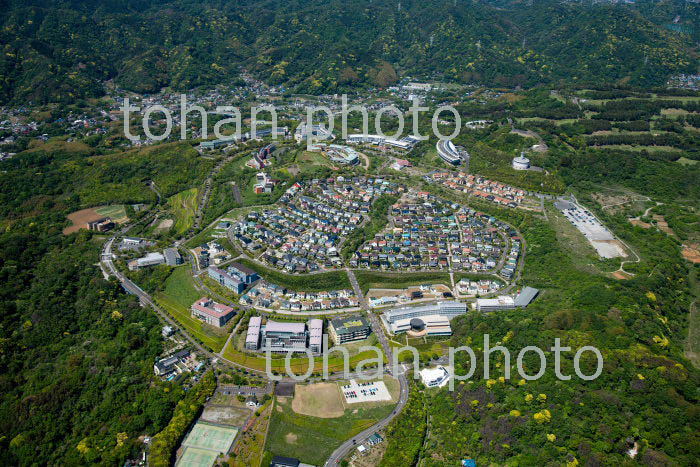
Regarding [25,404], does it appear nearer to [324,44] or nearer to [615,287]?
[615,287]

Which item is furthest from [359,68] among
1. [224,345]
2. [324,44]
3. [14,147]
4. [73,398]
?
[73,398]

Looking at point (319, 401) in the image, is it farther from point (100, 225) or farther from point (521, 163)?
point (521, 163)

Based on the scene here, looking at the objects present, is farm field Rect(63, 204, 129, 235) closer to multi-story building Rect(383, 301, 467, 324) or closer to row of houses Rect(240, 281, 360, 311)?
row of houses Rect(240, 281, 360, 311)

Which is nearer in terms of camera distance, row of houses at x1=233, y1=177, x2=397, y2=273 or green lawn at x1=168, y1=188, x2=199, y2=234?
row of houses at x1=233, y1=177, x2=397, y2=273

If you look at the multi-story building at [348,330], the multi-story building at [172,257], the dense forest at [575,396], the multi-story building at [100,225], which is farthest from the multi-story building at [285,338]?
the multi-story building at [100,225]

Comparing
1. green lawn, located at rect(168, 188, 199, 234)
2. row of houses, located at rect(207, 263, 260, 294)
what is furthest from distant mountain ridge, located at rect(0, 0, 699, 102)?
row of houses, located at rect(207, 263, 260, 294)

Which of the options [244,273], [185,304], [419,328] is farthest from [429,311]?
[185,304]
